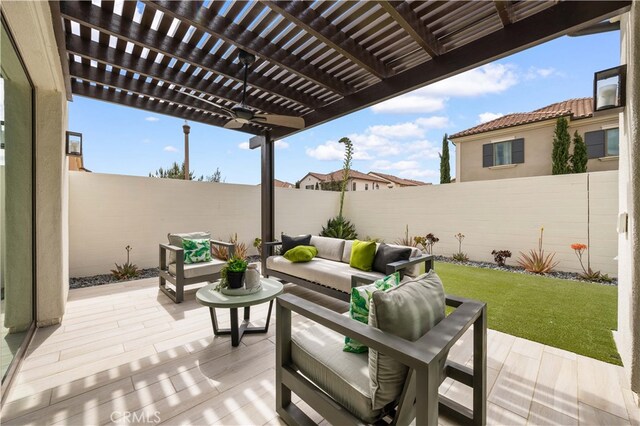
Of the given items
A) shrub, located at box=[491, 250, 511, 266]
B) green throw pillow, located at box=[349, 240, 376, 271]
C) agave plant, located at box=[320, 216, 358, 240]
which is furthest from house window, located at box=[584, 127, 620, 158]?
green throw pillow, located at box=[349, 240, 376, 271]

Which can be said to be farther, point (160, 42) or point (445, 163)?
point (445, 163)

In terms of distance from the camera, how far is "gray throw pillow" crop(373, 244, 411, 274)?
312 cm

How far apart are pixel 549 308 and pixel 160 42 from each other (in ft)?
17.1

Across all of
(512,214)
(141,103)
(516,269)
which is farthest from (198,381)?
(512,214)

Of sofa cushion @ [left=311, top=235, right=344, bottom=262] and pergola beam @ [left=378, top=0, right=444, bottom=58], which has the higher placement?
pergola beam @ [left=378, top=0, right=444, bottom=58]

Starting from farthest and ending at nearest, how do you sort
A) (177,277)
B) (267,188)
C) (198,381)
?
1. (267,188)
2. (177,277)
3. (198,381)

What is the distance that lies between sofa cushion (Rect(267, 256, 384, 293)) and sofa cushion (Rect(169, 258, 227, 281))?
2.65 ft

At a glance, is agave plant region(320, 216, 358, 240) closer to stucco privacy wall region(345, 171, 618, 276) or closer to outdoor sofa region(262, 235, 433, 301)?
stucco privacy wall region(345, 171, 618, 276)

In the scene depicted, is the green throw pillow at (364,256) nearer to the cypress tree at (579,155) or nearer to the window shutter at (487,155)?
the cypress tree at (579,155)

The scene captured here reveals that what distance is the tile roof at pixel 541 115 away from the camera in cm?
749

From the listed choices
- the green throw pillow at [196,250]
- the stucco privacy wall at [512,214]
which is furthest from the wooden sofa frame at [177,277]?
the stucco privacy wall at [512,214]

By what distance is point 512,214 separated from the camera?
568cm

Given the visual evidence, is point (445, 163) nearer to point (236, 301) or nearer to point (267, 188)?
point (267, 188)

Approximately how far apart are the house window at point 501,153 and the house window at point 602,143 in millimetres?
1694
